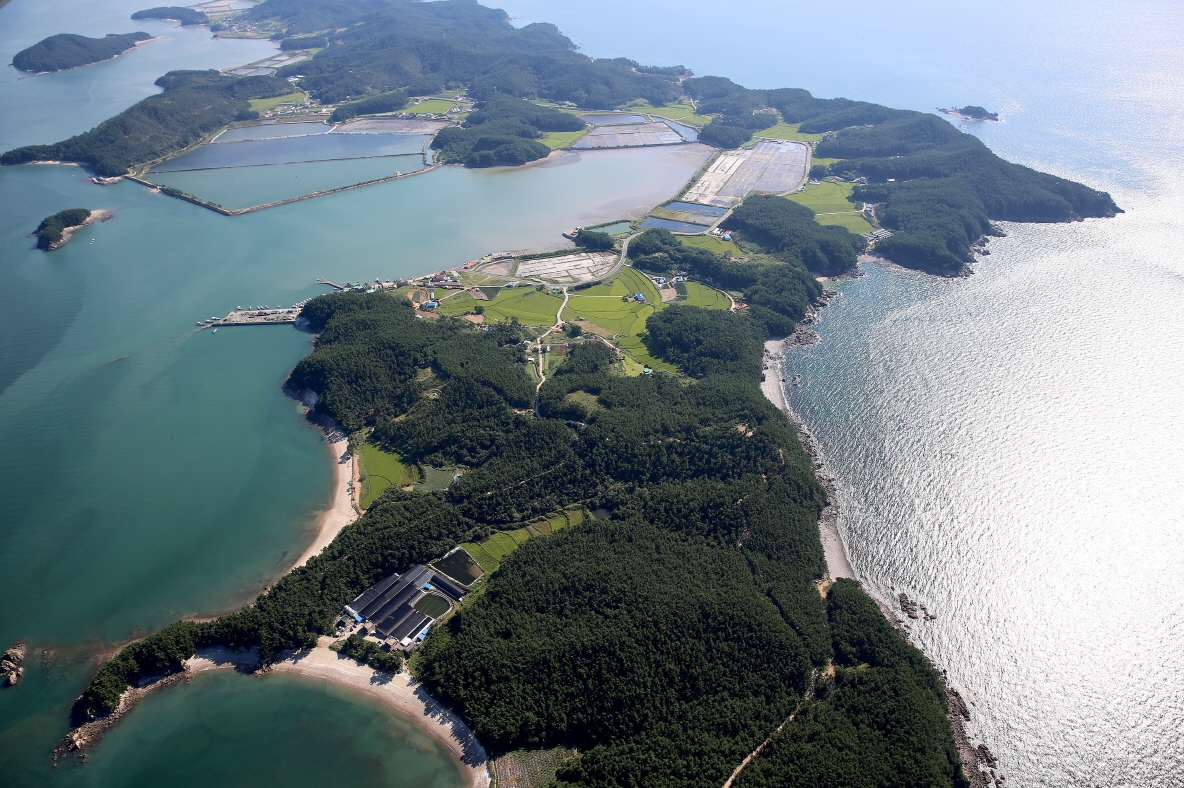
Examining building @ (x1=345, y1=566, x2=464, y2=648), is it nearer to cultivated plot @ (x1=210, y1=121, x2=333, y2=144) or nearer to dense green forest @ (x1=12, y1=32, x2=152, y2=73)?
cultivated plot @ (x1=210, y1=121, x2=333, y2=144)

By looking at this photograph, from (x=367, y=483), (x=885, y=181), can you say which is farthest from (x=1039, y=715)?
(x=885, y=181)

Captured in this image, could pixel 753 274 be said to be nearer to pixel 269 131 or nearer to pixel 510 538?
pixel 510 538

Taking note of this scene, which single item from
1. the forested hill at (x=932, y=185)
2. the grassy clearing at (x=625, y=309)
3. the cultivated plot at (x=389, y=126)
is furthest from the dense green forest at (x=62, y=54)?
the grassy clearing at (x=625, y=309)

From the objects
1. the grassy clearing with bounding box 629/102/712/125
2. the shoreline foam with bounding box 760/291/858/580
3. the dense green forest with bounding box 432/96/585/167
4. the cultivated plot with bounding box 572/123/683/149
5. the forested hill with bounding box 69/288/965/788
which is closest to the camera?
the forested hill with bounding box 69/288/965/788

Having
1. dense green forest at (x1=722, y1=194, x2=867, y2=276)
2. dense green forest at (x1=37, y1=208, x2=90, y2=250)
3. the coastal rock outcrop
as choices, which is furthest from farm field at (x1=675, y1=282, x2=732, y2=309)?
dense green forest at (x1=37, y1=208, x2=90, y2=250)

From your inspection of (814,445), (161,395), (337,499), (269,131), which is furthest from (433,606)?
(269,131)

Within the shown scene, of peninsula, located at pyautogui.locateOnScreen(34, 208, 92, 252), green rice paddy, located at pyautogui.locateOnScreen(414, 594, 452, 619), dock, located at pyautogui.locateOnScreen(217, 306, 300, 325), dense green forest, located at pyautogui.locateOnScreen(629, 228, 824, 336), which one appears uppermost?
dense green forest, located at pyautogui.locateOnScreen(629, 228, 824, 336)
